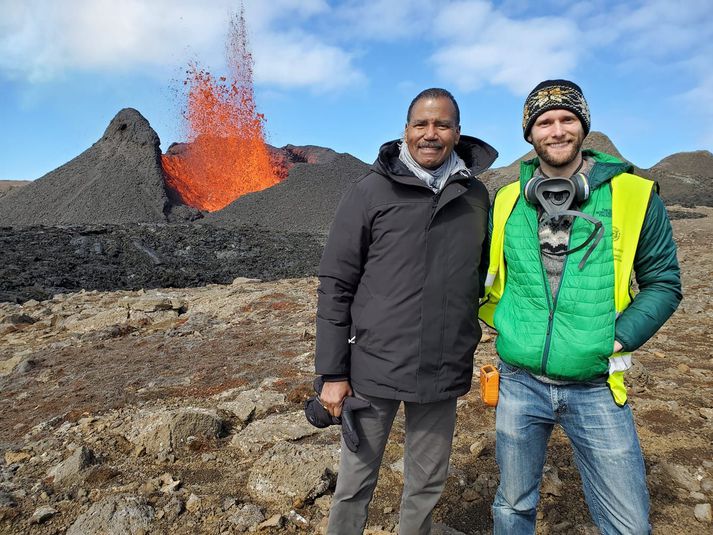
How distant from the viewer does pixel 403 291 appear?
229 cm

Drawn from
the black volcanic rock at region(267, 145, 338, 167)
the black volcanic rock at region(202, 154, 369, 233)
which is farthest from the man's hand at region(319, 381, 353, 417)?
the black volcanic rock at region(267, 145, 338, 167)

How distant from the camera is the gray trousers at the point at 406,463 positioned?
2.38 meters

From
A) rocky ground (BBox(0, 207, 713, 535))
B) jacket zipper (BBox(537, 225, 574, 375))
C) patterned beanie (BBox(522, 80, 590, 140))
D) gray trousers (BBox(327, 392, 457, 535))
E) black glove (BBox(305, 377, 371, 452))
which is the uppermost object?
patterned beanie (BBox(522, 80, 590, 140))

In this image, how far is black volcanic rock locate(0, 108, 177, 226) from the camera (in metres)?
29.0

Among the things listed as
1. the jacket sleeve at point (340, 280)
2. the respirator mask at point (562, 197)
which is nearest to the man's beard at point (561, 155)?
the respirator mask at point (562, 197)

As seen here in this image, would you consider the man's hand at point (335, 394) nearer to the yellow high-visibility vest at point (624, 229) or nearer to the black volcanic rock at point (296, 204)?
the yellow high-visibility vest at point (624, 229)

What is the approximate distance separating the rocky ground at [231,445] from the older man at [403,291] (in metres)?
1.03

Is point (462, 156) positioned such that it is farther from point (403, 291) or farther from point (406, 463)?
point (406, 463)

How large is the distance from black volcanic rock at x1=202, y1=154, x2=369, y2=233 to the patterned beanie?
2390 centimetres

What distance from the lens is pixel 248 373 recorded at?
6.09m

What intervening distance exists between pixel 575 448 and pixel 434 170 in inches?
51.3

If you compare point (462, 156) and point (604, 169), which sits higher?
point (462, 156)

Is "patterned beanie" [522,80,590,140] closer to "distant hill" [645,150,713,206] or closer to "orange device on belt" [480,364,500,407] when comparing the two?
"orange device on belt" [480,364,500,407]

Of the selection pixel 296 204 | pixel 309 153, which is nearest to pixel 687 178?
pixel 296 204
